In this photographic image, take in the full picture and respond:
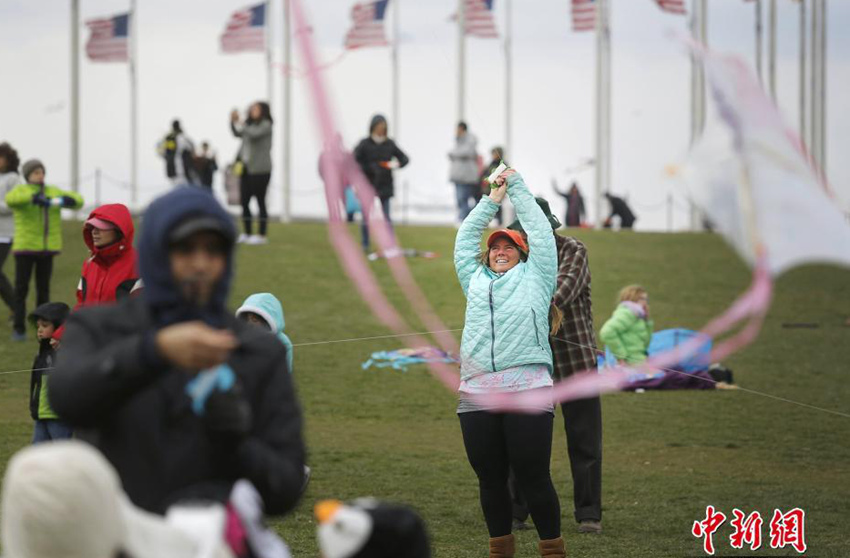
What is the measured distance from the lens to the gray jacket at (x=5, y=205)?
47.1ft

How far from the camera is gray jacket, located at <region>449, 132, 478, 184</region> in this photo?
81.5 feet

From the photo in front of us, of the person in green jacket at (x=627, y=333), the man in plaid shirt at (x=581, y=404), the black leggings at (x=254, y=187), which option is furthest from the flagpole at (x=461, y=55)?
the man in plaid shirt at (x=581, y=404)

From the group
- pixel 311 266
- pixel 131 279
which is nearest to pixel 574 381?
pixel 131 279

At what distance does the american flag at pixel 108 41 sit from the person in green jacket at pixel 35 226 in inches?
738

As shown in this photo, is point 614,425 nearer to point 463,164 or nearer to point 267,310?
point 267,310

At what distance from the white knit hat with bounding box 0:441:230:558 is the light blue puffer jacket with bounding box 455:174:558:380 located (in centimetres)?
410

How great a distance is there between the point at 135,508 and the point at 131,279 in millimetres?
4770

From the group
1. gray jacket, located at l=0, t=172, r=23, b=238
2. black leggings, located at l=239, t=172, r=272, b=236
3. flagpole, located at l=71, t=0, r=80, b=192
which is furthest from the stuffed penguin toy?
flagpole, located at l=71, t=0, r=80, b=192

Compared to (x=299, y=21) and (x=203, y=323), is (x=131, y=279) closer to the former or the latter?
(x=299, y=21)

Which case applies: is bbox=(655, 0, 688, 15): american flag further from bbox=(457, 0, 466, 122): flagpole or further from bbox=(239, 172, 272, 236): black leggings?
bbox=(457, 0, 466, 122): flagpole

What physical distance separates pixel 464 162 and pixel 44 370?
16723mm

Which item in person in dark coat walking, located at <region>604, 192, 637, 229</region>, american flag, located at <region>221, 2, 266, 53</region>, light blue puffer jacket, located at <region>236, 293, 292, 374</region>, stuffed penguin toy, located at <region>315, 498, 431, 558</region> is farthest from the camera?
person in dark coat walking, located at <region>604, 192, 637, 229</region>

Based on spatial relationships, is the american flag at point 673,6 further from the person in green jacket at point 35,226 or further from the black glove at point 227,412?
the black glove at point 227,412

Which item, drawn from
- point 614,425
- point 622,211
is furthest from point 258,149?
point 622,211
